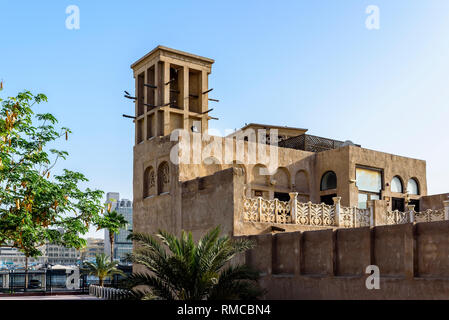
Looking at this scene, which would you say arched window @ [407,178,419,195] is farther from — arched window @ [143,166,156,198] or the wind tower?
arched window @ [143,166,156,198]

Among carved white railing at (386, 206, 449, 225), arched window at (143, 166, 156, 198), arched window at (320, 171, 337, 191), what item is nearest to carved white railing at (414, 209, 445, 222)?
carved white railing at (386, 206, 449, 225)

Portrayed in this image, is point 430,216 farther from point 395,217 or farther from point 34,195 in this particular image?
point 34,195

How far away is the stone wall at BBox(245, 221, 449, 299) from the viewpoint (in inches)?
531

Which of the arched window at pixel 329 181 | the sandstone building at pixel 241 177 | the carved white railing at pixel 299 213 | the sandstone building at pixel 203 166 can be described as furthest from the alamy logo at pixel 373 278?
the arched window at pixel 329 181

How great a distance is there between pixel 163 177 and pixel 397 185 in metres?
12.8

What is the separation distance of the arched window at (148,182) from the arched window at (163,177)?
898 mm

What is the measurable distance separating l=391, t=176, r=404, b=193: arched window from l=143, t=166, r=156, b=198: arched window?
1272 cm

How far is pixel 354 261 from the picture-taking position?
1537 cm

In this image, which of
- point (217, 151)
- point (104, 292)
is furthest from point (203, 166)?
point (104, 292)

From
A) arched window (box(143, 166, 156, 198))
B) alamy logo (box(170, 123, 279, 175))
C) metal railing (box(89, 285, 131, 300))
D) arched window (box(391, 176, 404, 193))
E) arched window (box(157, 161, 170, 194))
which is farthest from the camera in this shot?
arched window (box(391, 176, 404, 193))

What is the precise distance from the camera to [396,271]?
1427 centimetres

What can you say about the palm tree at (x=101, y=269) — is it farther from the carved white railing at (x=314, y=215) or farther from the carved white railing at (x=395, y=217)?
the carved white railing at (x=395, y=217)

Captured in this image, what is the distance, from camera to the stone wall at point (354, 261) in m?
13.5
